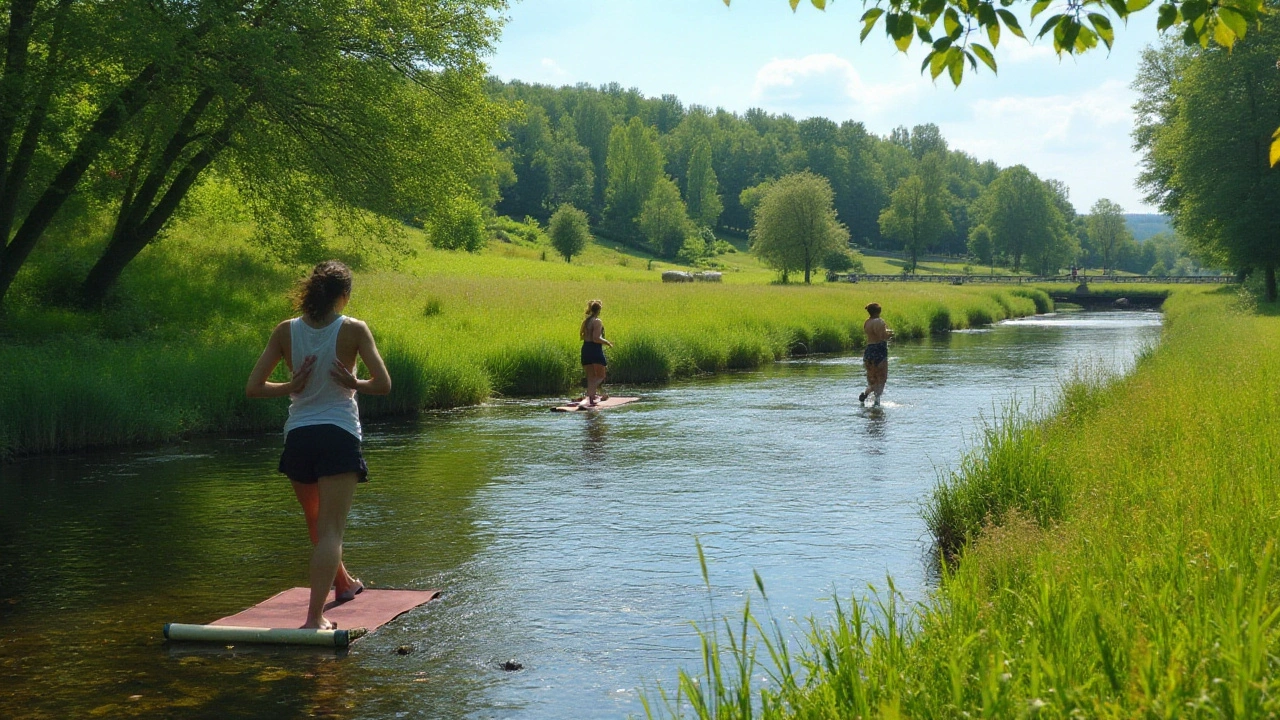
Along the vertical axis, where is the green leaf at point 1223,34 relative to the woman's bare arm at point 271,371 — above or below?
above

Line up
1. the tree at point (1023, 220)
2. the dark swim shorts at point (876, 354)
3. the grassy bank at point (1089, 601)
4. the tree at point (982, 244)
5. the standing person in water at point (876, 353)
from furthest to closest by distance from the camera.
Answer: the tree at point (982, 244), the tree at point (1023, 220), the dark swim shorts at point (876, 354), the standing person in water at point (876, 353), the grassy bank at point (1089, 601)

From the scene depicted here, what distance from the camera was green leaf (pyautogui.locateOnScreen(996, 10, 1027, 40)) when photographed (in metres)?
5.79

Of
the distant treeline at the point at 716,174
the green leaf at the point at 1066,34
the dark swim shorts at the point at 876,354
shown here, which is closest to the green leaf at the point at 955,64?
the green leaf at the point at 1066,34

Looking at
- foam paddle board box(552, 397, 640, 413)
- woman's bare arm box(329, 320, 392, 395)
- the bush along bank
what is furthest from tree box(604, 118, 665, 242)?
woman's bare arm box(329, 320, 392, 395)

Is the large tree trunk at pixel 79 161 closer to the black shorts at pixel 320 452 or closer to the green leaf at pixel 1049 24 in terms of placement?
the black shorts at pixel 320 452

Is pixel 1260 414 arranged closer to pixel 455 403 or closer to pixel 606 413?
pixel 606 413

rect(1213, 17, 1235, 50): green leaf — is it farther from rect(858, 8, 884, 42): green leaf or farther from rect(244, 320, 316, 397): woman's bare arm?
rect(244, 320, 316, 397): woman's bare arm

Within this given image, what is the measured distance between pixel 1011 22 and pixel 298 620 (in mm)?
5830

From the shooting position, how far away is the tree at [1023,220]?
5477 inches

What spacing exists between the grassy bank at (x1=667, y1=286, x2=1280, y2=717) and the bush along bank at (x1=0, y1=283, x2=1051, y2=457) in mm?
11933

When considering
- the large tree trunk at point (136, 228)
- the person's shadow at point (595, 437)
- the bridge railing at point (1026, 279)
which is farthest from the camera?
the bridge railing at point (1026, 279)

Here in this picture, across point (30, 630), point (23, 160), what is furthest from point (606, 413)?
point (30, 630)

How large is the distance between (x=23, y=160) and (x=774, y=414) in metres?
14.3

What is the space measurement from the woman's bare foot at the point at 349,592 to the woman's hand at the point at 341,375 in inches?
78.6
